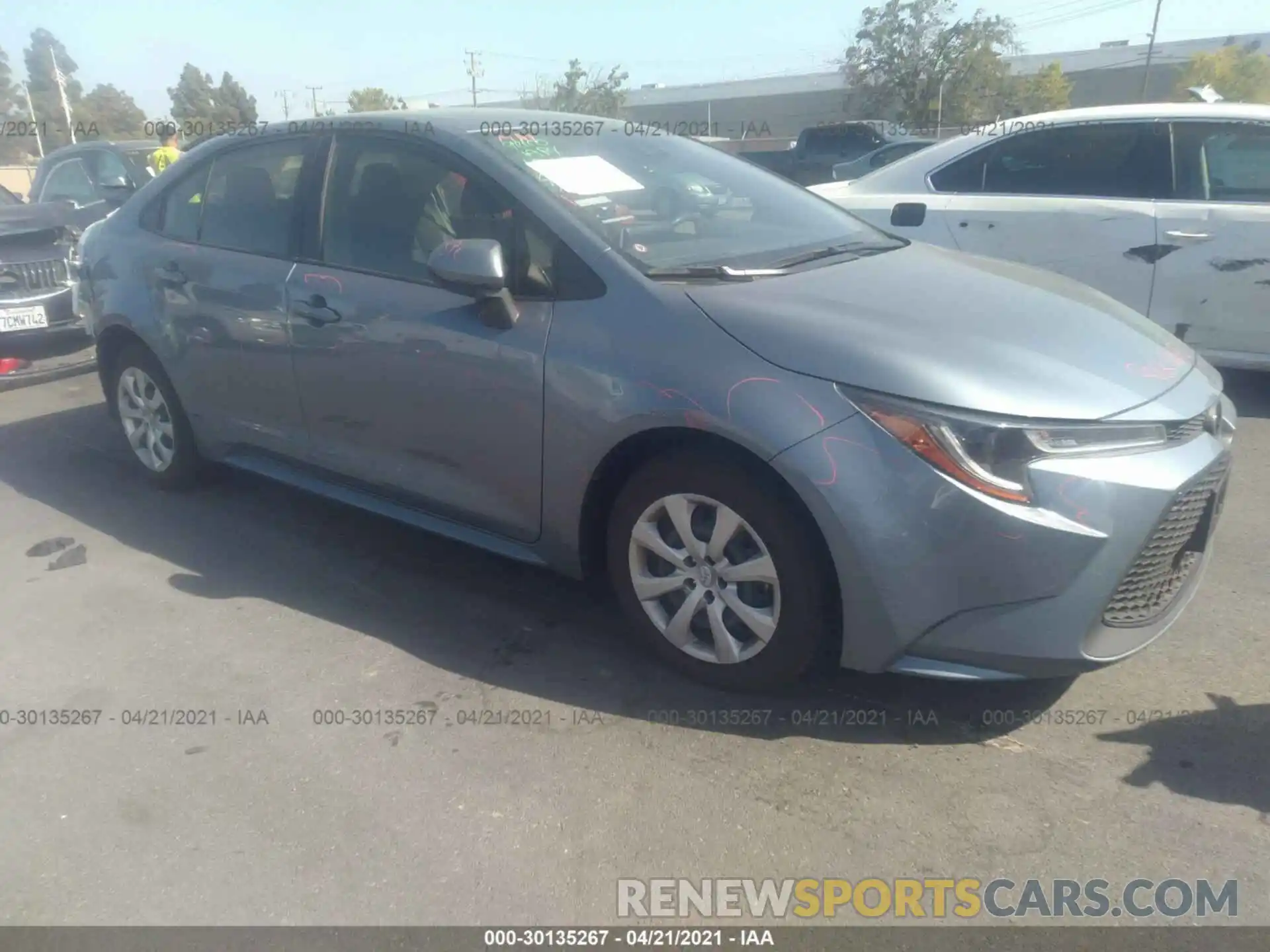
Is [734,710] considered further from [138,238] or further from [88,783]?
[138,238]

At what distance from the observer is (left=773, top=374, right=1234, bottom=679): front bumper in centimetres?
248

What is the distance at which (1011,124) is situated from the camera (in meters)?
5.94

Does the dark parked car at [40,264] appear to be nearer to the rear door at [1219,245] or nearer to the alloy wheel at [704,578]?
the alloy wheel at [704,578]

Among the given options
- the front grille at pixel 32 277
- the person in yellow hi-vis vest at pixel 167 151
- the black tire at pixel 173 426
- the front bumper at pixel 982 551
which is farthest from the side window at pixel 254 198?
the person in yellow hi-vis vest at pixel 167 151

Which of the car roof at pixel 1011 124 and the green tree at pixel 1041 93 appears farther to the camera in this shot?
the green tree at pixel 1041 93

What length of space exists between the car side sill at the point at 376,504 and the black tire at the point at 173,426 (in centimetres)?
33

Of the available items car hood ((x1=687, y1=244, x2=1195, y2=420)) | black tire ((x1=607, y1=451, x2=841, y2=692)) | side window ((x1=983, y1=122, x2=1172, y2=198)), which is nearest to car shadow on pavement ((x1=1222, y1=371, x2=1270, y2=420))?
side window ((x1=983, y1=122, x2=1172, y2=198))

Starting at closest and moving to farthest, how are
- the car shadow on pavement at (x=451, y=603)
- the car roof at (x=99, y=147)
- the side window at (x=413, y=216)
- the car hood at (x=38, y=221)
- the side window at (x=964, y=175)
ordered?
the car shadow on pavement at (x=451, y=603) < the side window at (x=413, y=216) < the side window at (x=964, y=175) < the car hood at (x=38, y=221) < the car roof at (x=99, y=147)

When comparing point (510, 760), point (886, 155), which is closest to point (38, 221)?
point (510, 760)

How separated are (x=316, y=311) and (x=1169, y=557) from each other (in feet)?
9.45

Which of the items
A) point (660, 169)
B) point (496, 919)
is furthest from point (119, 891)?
point (660, 169)

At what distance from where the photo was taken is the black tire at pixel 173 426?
463 cm

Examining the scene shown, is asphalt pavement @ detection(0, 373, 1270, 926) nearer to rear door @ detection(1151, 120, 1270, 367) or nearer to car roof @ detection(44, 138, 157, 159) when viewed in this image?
rear door @ detection(1151, 120, 1270, 367)

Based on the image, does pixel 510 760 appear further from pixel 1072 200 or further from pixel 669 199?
pixel 1072 200
